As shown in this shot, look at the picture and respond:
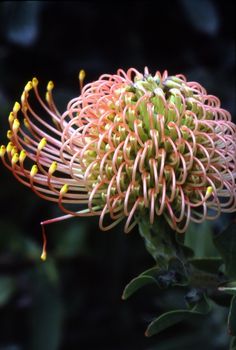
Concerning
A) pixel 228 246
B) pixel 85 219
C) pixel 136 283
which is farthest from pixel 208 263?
pixel 85 219

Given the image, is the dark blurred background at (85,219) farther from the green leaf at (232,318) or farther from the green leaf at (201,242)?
the green leaf at (232,318)

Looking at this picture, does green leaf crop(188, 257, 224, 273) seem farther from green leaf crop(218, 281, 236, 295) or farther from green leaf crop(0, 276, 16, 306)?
green leaf crop(0, 276, 16, 306)

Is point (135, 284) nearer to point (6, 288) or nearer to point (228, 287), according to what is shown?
point (228, 287)

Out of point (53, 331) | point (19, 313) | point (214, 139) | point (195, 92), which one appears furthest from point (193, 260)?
point (19, 313)

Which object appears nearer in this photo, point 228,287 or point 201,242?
point 228,287

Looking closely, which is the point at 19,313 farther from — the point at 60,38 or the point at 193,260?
the point at 193,260

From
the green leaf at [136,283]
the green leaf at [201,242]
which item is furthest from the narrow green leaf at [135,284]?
the green leaf at [201,242]
